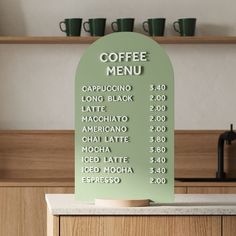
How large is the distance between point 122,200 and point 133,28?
8.51 feet

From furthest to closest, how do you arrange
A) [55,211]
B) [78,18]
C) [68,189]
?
[78,18]
[68,189]
[55,211]

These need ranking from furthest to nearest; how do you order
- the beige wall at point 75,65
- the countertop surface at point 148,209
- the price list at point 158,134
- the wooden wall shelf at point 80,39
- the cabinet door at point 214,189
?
the beige wall at point 75,65 → the wooden wall shelf at point 80,39 → the cabinet door at point 214,189 → the price list at point 158,134 → the countertop surface at point 148,209

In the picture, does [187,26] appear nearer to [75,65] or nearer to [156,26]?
[156,26]

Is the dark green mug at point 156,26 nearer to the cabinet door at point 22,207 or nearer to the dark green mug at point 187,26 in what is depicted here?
the dark green mug at point 187,26

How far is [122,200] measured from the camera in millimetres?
2941

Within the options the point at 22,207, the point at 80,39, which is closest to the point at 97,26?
the point at 80,39

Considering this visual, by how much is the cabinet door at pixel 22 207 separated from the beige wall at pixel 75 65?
24.2 inches

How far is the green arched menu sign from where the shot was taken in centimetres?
303

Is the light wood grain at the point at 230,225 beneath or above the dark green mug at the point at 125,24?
beneath

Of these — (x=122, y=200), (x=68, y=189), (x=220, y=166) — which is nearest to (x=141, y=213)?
(x=122, y=200)

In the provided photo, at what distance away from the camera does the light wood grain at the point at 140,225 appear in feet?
9.33

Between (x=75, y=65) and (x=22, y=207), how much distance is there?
1036 millimetres

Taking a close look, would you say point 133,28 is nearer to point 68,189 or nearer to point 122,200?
point 68,189

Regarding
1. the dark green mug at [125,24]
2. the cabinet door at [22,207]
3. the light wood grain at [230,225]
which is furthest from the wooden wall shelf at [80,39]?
the light wood grain at [230,225]
